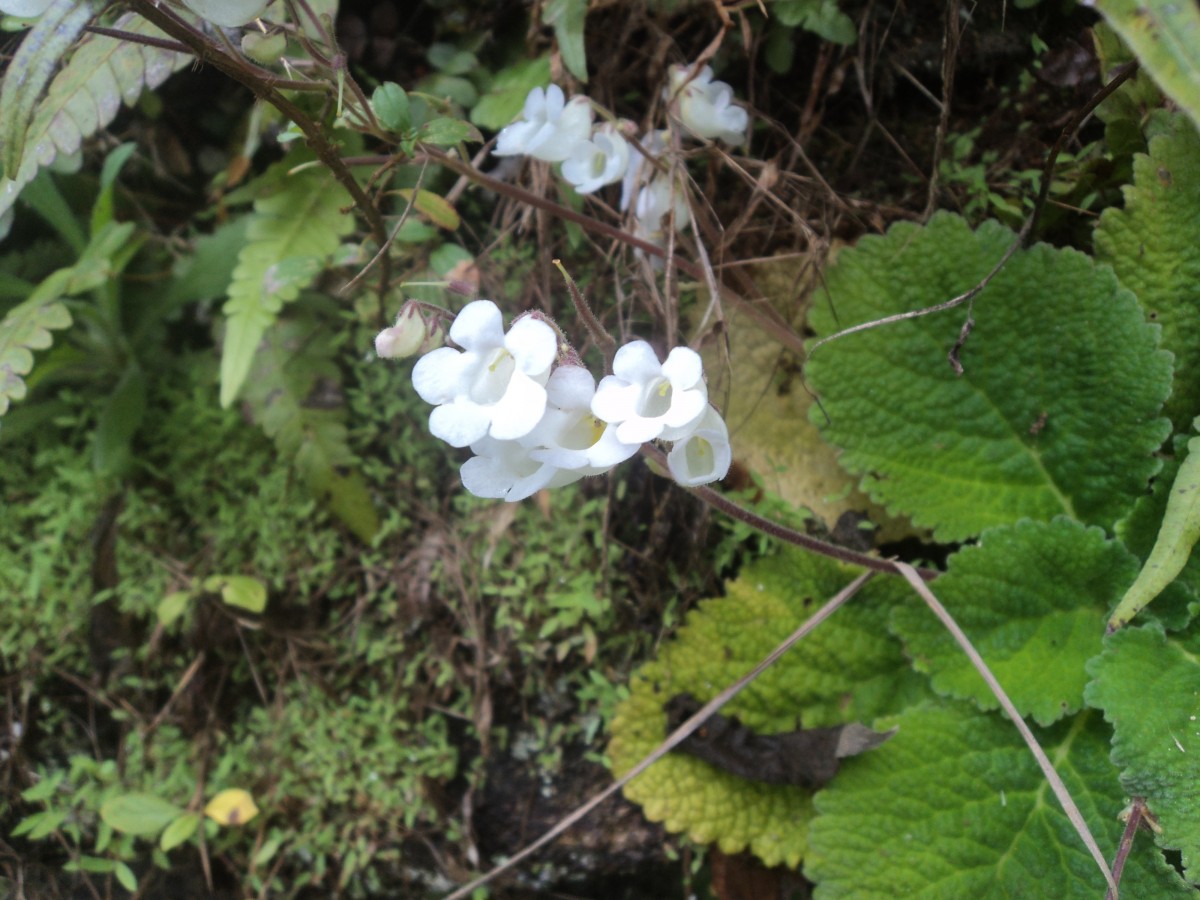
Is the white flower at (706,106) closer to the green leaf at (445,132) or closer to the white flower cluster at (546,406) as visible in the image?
the green leaf at (445,132)

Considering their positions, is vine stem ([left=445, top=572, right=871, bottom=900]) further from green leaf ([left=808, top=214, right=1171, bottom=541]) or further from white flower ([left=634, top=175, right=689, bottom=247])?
white flower ([left=634, top=175, right=689, bottom=247])

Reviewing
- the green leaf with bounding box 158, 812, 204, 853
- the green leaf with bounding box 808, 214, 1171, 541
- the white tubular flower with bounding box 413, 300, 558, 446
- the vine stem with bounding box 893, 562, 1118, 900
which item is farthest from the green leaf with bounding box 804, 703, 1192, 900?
A: the green leaf with bounding box 158, 812, 204, 853

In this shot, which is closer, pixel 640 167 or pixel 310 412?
pixel 640 167

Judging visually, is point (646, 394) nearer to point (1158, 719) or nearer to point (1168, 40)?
point (1168, 40)

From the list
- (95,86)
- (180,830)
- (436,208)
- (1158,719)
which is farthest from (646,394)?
(180,830)

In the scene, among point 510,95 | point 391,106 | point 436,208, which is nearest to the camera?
point 391,106
